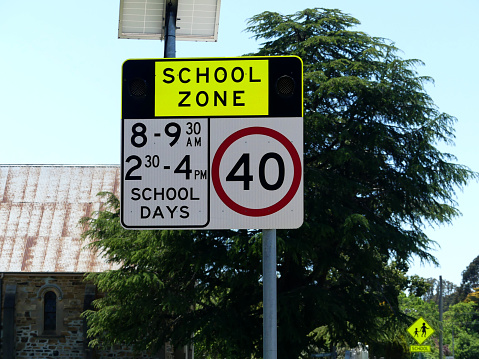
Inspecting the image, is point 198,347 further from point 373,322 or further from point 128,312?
point 373,322

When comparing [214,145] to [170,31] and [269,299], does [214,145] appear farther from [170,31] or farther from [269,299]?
[170,31]

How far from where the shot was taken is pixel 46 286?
30078 mm

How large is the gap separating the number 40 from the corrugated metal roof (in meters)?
27.1

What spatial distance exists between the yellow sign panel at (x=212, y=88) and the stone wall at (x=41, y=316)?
2736 cm

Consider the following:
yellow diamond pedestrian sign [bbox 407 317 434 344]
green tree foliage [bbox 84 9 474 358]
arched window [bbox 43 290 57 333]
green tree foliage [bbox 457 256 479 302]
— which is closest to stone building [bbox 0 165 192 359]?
arched window [bbox 43 290 57 333]

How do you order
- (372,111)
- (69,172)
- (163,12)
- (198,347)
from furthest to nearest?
1. (69,172)
2. (372,111)
3. (198,347)
4. (163,12)

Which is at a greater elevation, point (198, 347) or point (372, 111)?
point (372, 111)

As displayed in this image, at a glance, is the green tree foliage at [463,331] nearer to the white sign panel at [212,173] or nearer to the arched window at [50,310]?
the arched window at [50,310]

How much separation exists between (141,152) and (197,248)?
18.9 m

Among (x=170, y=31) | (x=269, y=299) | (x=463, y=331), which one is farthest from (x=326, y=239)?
(x=463, y=331)

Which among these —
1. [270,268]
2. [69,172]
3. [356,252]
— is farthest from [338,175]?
[270,268]

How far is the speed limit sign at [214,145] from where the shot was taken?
10.8 ft

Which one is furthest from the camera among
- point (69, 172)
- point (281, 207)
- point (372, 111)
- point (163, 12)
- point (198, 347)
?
point (69, 172)

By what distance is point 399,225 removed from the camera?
2330 centimetres
